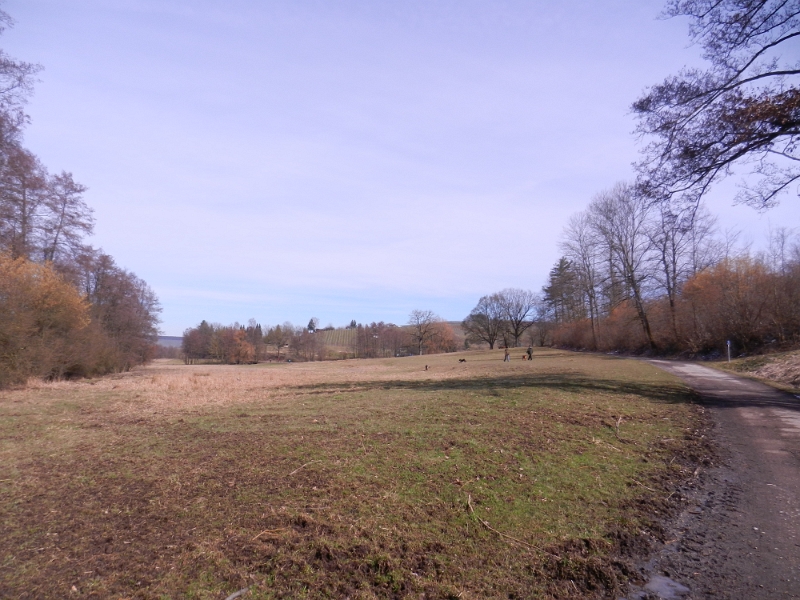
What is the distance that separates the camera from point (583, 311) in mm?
69188

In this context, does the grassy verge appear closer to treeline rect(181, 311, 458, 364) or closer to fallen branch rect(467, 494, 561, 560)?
fallen branch rect(467, 494, 561, 560)

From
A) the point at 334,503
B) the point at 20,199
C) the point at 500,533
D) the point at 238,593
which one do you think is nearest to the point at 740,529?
the point at 500,533

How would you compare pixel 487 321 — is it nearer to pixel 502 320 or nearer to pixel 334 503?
pixel 502 320

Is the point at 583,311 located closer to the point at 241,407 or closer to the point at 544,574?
the point at 241,407

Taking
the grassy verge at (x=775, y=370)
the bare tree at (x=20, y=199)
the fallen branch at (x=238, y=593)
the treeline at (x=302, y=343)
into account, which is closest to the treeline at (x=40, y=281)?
the bare tree at (x=20, y=199)

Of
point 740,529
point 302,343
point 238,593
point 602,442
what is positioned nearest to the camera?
point 238,593

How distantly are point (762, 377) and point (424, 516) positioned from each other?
2056cm

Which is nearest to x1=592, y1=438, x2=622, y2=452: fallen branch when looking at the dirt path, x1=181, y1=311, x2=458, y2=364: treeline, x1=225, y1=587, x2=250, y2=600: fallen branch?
the dirt path

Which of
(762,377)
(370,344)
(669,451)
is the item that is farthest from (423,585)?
(370,344)

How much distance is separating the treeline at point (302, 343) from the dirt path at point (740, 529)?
304 ft

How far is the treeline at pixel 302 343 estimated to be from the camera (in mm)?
98875

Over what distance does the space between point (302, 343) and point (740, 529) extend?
9717 cm

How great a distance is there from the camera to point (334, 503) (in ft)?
16.0

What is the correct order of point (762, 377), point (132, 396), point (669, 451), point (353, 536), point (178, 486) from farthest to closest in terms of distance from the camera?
point (762, 377) → point (132, 396) → point (669, 451) → point (178, 486) → point (353, 536)
